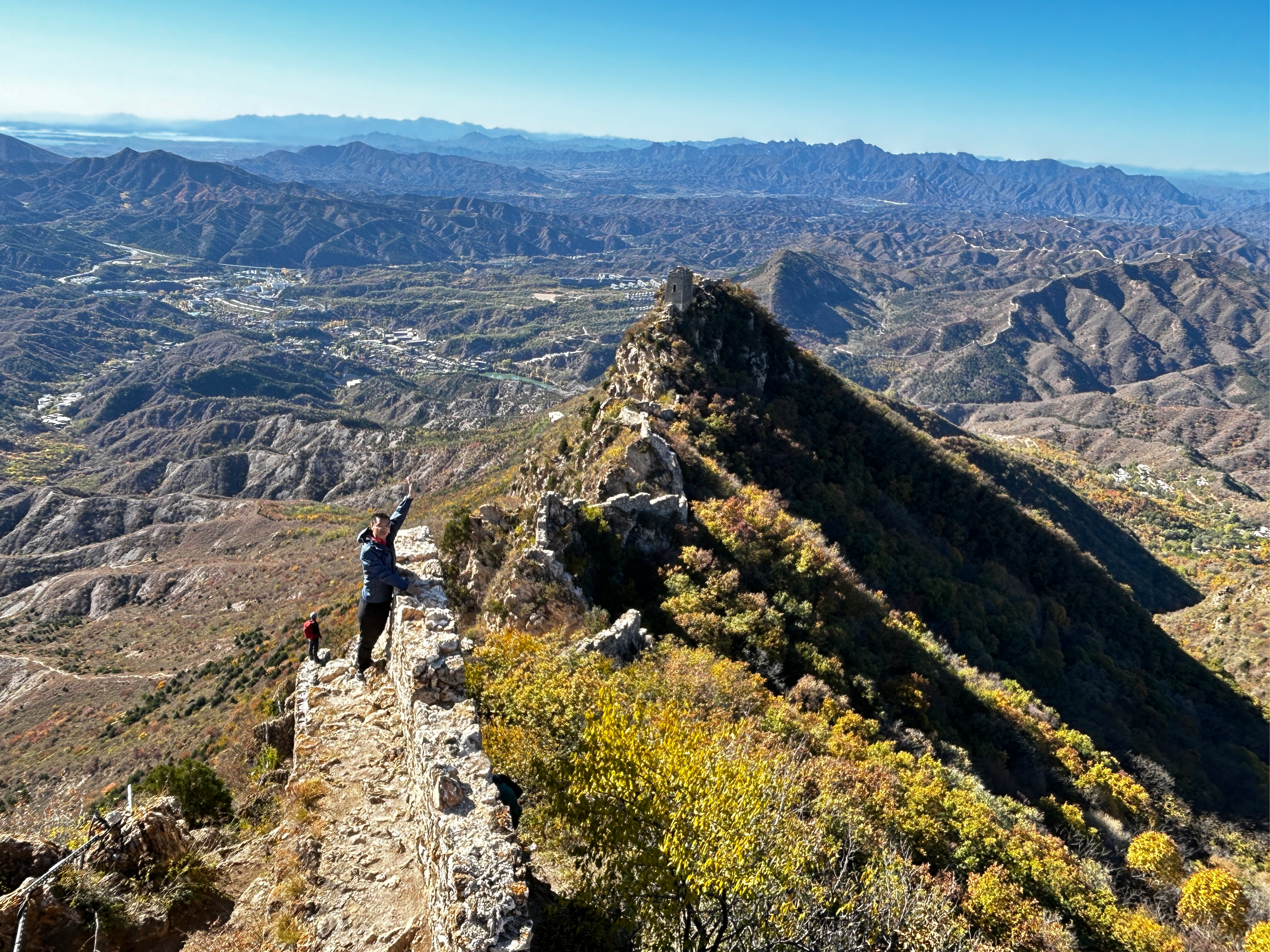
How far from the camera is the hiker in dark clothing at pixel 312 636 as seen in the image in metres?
16.8

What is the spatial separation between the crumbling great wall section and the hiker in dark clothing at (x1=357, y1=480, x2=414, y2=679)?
1.06 feet

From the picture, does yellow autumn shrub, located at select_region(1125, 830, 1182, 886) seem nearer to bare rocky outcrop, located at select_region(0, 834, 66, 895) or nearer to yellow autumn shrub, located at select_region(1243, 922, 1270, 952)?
yellow autumn shrub, located at select_region(1243, 922, 1270, 952)

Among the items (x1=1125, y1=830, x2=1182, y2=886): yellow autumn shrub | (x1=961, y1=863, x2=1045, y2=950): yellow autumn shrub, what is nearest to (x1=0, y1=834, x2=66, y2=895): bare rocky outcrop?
(x1=961, y1=863, x2=1045, y2=950): yellow autumn shrub

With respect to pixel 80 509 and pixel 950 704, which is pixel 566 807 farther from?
pixel 80 509

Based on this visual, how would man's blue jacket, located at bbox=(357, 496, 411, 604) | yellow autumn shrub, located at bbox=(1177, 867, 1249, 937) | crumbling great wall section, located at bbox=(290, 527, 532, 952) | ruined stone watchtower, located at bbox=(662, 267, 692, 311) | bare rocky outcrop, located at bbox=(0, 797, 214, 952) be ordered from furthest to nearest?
ruined stone watchtower, located at bbox=(662, 267, 692, 311) → yellow autumn shrub, located at bbox=(1177, 867, 1249, 937) → man's blue jacket, located at bbox=(357, 496, 411, 604) → bare rocky outcrop, located at bbox=(0, 797, 214, 952) → crumbling great wall section, located at bbox=(290, 527, 532, 952)

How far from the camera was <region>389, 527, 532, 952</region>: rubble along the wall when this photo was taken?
7.46m

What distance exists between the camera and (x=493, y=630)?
800 inches

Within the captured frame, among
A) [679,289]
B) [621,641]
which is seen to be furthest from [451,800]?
[679,289]

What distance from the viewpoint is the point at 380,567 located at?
1377cm

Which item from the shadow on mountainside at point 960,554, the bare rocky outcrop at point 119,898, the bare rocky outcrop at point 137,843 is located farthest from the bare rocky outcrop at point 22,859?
the shadow on mountainside at point 960,554

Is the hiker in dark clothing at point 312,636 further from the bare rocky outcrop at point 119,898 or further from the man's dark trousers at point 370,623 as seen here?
the bare rocky outcrop at point 119,898

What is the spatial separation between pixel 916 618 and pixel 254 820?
31.9m

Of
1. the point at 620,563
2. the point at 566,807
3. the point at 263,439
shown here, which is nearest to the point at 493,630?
the point at 620,563

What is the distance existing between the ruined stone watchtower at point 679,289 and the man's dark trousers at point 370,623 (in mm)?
43927
